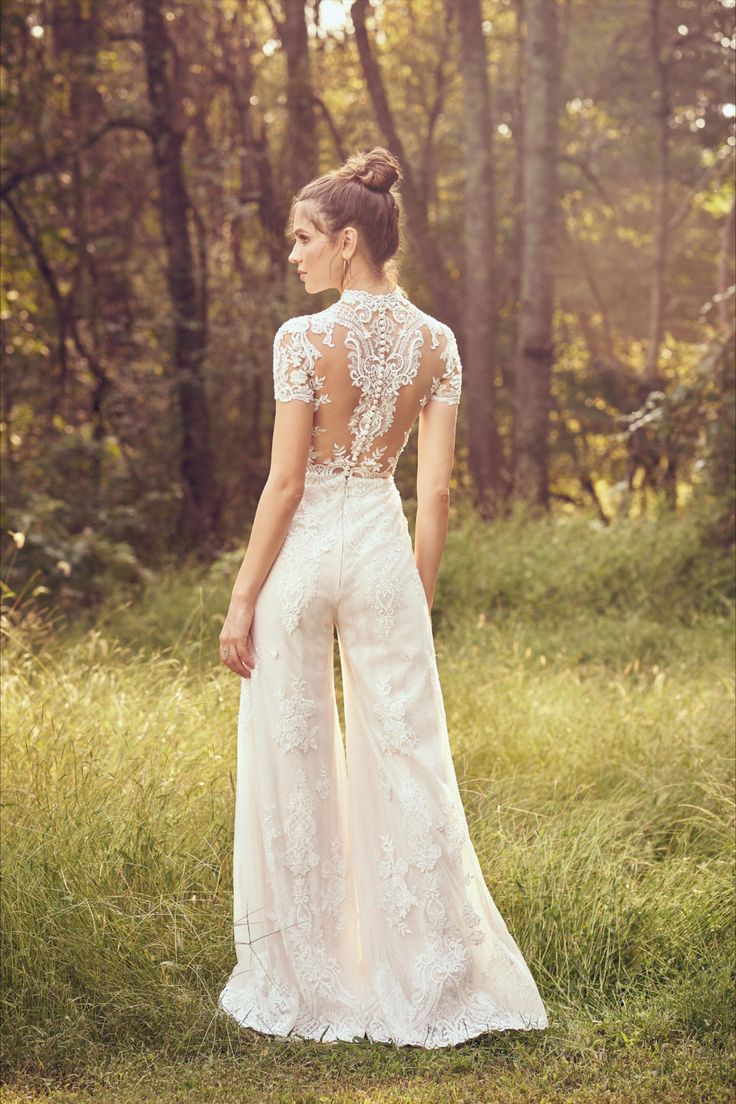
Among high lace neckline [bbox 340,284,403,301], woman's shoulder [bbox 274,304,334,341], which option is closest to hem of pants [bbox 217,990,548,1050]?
woman's shoulder [bbox 274,304,334,341]

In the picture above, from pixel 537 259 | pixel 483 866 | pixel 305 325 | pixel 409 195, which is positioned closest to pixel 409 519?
pixel 537 259

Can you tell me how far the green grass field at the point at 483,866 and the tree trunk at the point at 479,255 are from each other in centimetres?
691

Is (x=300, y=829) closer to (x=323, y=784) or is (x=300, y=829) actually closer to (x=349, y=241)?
(x=323, y=784)

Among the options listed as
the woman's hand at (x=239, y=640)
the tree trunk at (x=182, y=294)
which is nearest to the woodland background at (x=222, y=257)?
the tree trunk at (x=182, y=294)

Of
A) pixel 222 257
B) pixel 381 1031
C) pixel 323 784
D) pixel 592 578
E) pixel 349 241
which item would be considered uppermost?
pixel 349 241

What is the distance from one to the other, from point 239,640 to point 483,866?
49.6 inches

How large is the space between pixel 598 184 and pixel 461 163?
2.28m

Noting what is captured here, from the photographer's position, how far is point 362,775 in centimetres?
312

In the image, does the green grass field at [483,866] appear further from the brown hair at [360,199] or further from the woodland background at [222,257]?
the woodland background at [222,257]

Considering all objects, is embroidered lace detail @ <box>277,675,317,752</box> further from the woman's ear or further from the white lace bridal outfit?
the woman's ear

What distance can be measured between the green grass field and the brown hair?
1.80 meters

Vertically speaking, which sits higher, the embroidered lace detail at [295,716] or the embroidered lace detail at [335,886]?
the embroidered lace detail at [295,716]

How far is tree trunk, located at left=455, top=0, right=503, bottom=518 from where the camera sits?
38.9 feet

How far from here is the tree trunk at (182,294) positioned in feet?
37.4
